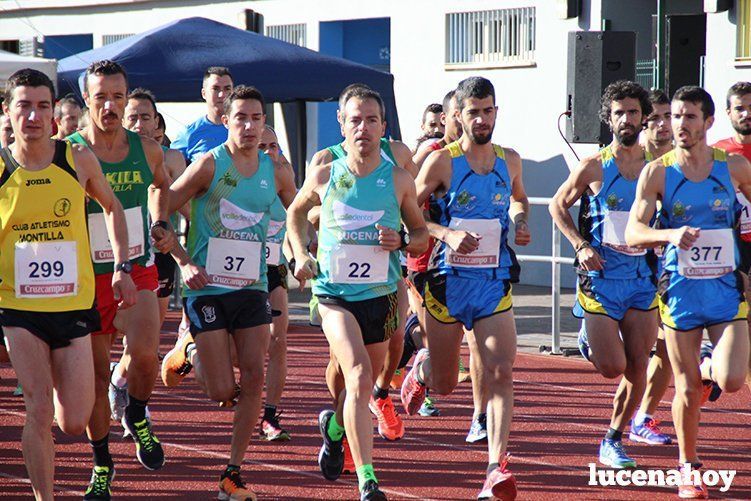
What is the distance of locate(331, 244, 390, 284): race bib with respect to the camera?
652 centimetres

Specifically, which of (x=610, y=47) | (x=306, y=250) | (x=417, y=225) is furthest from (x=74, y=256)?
(x=610, y=47)

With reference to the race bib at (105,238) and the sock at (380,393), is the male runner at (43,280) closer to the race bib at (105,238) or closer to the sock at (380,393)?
the race bib at (105,238)

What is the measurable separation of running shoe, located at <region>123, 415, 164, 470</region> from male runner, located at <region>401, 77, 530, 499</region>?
157cm

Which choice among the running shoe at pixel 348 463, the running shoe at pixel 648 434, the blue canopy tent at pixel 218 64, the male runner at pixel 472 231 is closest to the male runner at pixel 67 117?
the blue canopy tent at pixel 218 64

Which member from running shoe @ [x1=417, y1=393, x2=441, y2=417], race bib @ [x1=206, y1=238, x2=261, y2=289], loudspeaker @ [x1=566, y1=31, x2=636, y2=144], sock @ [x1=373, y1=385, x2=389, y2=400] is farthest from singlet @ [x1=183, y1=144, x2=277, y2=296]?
loudspeaker @ [x1=566, y1=31, x2=636, y2=144]

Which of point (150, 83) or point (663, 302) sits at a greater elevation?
point (150, 83)

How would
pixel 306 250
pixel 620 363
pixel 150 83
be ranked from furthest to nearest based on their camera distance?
pixel 150 83 < pixel 620 363 < pixel 306 250

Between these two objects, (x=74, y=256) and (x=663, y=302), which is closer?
(x=74, y=256)

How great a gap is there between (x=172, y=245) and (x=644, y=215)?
93.7 inches

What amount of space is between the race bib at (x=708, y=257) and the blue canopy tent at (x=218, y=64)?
27.2ft

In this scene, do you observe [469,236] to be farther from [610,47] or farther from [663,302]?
[610,47]

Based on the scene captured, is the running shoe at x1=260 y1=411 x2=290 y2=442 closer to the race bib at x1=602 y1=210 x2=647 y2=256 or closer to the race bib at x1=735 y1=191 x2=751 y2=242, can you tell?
the race bib at x1=602 y1=210 x2=647 y2=256

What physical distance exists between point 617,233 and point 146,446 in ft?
9.43

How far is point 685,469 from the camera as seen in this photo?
6809 mm
